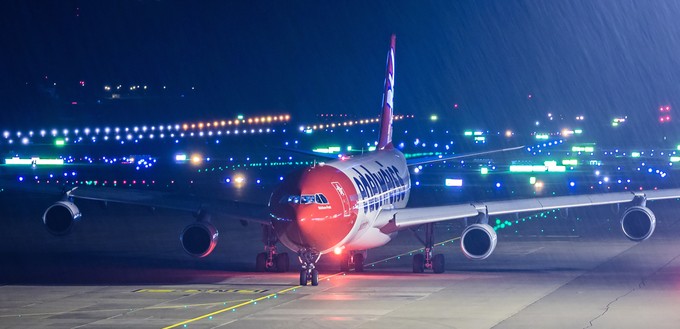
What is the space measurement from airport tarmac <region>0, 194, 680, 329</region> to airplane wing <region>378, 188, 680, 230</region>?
1982mm

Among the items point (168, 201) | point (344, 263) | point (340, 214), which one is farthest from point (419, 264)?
point (168, 201)

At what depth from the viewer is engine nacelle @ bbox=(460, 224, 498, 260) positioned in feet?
118

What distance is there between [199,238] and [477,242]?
986 cm

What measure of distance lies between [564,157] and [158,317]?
342 ft

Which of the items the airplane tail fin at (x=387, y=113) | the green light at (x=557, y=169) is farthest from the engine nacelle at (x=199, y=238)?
the green light at (x=557, y=169)

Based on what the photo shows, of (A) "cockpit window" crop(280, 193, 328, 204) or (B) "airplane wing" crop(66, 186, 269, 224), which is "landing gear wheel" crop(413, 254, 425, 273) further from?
(A) "cockpit window" crop(280, 193, 328, 204)

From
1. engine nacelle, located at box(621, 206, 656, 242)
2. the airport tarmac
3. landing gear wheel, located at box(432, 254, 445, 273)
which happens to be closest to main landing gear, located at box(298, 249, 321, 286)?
the airport tarmac

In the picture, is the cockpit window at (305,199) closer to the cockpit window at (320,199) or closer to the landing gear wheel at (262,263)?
the cockpit window at (320,199)

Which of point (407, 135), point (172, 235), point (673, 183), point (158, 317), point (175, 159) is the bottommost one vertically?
point (158, 317)

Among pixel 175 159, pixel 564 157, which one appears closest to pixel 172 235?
pixel 175 159

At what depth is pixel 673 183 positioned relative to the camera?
268 ft

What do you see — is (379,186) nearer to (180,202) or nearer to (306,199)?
(306,199)

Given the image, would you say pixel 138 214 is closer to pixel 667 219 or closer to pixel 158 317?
pixel 667 219

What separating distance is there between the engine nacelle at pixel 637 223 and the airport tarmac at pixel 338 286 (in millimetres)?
1054
